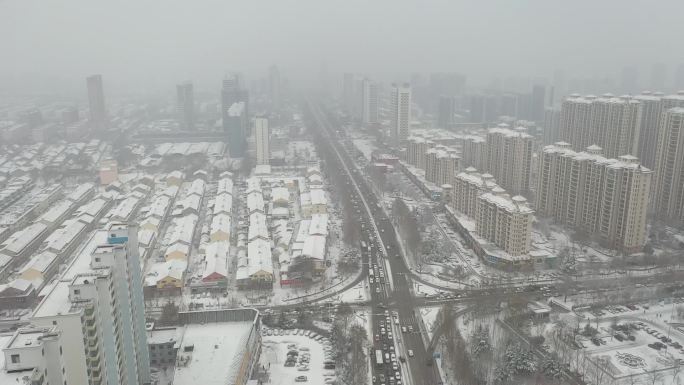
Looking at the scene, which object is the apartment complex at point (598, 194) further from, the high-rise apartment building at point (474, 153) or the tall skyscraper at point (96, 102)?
the tall skyscraper at point (96, 102)

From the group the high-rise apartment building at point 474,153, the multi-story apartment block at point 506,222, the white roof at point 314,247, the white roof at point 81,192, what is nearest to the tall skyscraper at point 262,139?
the white roof at point 81,192

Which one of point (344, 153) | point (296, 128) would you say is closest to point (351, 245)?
point (344, 153)

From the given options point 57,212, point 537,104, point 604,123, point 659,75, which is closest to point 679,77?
point 659,75

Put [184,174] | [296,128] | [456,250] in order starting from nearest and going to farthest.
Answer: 1. [456,250]
2. [184,174]
3. [296,128]

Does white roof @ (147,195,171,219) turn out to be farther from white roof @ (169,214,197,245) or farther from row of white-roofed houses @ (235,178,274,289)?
row of white-roofed houses @ (235,178,274,289)

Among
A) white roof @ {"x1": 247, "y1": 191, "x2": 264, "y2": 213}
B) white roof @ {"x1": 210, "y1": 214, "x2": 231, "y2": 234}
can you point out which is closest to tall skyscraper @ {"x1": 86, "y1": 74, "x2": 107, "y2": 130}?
white roof @ {"x1": 247, "y1": 191, "x2": 264, "y2": 213}

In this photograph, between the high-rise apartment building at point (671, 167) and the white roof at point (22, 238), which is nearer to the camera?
the white roof at point (22, 238)

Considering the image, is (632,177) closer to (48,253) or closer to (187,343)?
(187,343)
